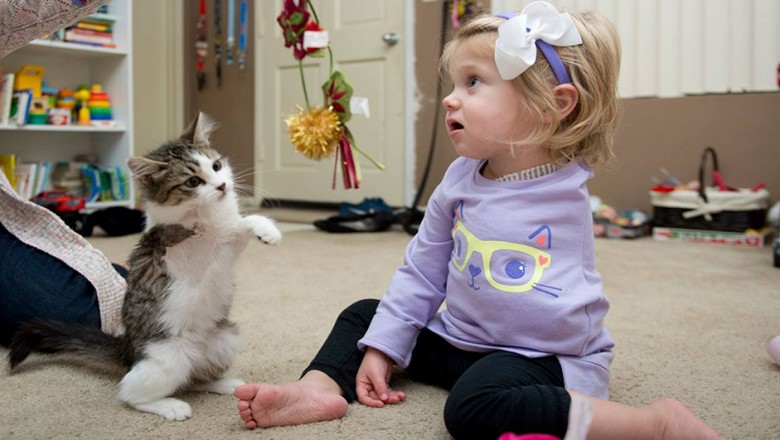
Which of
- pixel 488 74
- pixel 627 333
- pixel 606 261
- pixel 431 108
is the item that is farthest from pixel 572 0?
pixel 488 74

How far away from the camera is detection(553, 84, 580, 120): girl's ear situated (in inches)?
36.2

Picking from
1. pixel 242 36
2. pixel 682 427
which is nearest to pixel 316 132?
pixel 682 427

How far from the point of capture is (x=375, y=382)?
38.3 inches

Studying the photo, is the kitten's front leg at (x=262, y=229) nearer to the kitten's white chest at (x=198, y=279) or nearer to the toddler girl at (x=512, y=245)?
the kitten's white chest at (x=198, y=279)

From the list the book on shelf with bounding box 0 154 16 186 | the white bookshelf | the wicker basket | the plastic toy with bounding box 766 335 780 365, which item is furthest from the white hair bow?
the white bookshelf

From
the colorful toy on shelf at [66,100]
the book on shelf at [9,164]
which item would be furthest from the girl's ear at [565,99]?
the colorful toy on shelf at [66,100]

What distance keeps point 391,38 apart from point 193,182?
2.83m

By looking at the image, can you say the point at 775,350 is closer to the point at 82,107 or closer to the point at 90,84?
the point at 82,107

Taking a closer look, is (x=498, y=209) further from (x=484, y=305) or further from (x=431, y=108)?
(x=431, y=108)

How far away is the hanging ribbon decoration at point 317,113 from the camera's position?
1254 mm

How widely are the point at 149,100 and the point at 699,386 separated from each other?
4118 millimetres

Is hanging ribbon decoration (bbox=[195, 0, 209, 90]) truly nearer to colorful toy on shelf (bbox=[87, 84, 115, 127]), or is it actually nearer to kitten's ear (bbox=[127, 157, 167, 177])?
colorful toy on shelf (bbox=[87, 84, 115, 127])

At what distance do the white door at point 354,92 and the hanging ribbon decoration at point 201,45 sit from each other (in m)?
0.50

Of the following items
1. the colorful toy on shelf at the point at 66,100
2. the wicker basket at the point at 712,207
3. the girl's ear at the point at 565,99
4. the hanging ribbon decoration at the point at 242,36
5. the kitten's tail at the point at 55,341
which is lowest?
the kitten's tail at the point at 55,341
